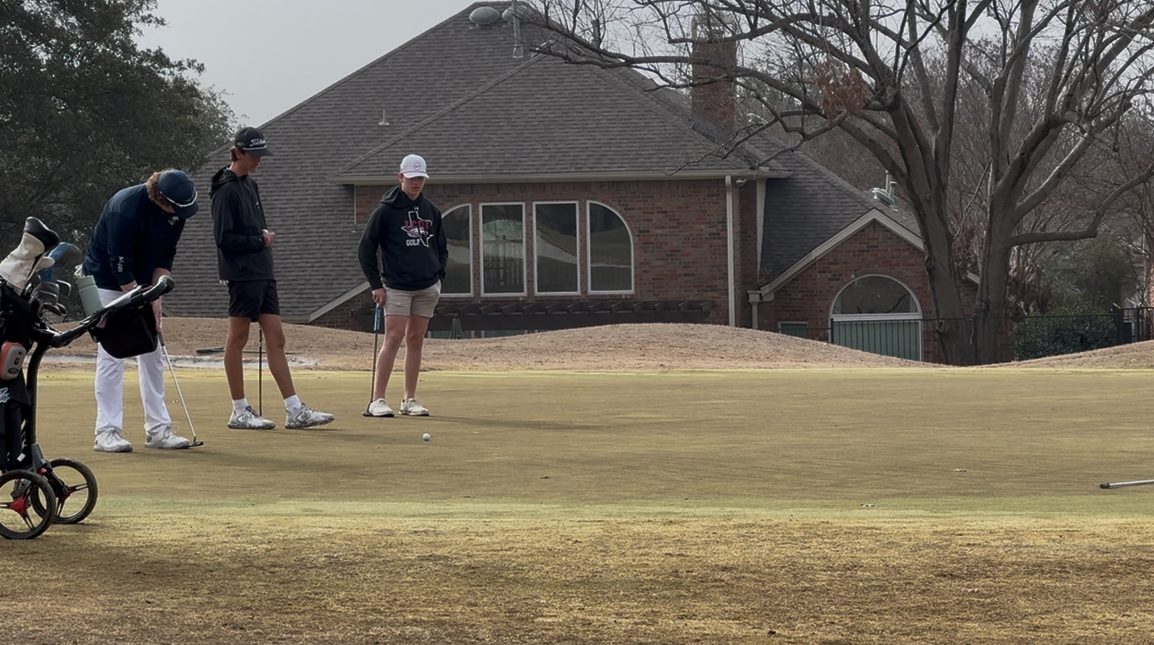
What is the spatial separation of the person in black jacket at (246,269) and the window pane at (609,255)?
29.0 metres

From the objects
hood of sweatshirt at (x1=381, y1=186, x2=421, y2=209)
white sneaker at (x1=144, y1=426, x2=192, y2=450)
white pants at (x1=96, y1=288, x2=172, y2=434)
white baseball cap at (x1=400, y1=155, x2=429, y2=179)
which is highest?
white baseball cap at (x1=400, y1=155, x2=429, y2=179)

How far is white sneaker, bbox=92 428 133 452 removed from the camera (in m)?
11.5

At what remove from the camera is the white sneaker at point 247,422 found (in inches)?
527

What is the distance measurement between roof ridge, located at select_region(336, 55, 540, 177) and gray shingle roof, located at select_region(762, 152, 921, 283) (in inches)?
267

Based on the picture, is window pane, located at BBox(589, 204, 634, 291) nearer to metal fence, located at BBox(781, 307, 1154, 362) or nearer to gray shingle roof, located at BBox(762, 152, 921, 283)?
gray shingle roof, located at BBox(762, 152, 921, 283)

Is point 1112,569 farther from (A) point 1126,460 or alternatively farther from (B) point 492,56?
(B) point 492,56

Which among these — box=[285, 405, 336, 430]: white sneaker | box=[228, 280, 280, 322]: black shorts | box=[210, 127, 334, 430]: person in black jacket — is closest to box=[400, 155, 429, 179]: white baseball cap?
box=[210, 127, 334, 430]: person in black jacket

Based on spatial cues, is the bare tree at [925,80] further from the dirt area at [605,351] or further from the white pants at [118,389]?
the white pants at [118,389]

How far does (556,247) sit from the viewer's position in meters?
42.6

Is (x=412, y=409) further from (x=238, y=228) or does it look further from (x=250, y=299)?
(x=238, y=228)

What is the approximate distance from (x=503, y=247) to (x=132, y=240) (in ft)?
102

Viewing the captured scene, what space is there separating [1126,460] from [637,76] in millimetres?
36176

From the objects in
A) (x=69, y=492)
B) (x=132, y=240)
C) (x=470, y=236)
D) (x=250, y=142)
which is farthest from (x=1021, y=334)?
(x=69, y=492)

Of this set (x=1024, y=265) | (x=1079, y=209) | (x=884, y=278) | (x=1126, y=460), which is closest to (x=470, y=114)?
(x=884, y=278)
